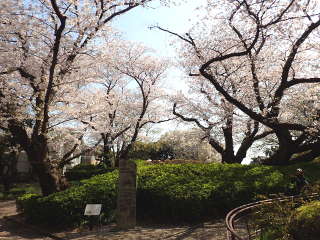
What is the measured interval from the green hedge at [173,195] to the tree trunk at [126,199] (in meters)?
1.52

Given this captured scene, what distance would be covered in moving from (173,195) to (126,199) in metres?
1.85


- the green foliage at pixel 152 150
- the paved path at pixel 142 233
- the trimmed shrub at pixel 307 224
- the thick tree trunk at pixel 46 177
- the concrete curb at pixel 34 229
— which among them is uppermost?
the green foliage at pixel 152 150

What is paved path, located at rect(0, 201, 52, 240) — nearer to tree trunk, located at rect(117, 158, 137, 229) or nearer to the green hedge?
the green hedge

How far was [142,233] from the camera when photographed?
31.0 ft

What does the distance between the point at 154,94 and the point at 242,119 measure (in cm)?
939

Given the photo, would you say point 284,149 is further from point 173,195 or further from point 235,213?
point 235,213

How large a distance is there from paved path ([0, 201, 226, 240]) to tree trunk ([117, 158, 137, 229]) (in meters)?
0.32

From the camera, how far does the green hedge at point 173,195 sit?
34.3ft

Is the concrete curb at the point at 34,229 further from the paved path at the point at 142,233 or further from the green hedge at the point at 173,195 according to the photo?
the green hedge at the point at 173,195

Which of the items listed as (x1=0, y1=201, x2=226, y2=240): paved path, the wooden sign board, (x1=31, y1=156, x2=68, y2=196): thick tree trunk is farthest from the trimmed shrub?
(x1=31, y1=156, x2=68, y2=196): thick tree trunk

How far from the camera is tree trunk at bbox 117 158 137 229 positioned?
9.59 meters

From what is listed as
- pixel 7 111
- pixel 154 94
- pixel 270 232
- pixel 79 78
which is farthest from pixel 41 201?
pixel 154 94

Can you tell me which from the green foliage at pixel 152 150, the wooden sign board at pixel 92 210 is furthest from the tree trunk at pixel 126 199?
the green foliage at pixel 152 150

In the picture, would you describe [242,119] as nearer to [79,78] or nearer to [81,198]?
[79,78]
